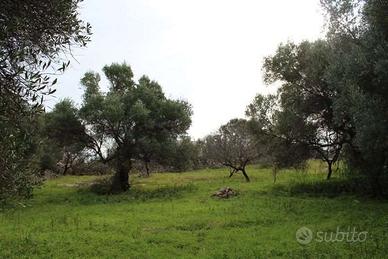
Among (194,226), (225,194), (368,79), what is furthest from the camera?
(225,194)

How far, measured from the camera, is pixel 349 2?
20.9m

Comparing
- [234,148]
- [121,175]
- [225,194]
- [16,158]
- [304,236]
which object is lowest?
[304,236]

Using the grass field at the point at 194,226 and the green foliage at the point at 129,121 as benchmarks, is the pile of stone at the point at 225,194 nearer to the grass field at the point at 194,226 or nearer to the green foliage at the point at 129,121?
the grass field at the point at 194,226

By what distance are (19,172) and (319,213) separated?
16703 mm

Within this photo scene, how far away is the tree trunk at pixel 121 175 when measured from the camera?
34.8m

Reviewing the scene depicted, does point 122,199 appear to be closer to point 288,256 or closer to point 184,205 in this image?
point 184,205

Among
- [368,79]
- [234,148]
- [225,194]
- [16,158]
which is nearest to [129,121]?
[225,194]

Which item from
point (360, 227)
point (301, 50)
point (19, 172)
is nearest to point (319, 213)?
point (360, 227)

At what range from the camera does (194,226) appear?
1916cm

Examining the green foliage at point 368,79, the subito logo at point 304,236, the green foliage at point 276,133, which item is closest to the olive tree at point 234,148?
the green foliage at point 276,133

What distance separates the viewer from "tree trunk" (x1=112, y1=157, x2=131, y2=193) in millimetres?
34844
